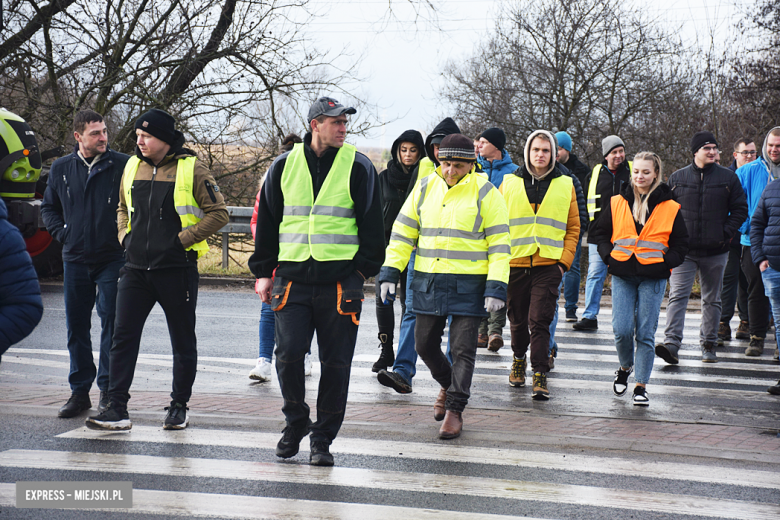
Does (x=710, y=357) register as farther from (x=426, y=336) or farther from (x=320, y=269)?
(x=320, y=269)

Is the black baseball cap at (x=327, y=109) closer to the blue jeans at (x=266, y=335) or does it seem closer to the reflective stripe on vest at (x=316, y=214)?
the reflective stripe on vest at (x=316, y=214)

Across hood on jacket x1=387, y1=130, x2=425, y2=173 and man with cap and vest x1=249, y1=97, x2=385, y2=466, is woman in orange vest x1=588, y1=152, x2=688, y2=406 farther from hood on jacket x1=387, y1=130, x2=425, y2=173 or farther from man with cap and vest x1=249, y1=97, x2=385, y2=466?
man with cap and vest x1=249, y1=97, x2=385, y2=466

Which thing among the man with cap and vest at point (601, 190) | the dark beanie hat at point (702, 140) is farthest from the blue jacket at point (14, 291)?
the man with cap and vest at point (601, 190)

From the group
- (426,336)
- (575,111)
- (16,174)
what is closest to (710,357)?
(426,336)

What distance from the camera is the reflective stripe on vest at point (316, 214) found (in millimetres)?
4660

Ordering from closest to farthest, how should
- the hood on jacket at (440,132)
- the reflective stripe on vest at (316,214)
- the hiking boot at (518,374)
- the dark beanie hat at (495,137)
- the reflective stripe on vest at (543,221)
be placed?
1. the reflective stripe on vest at (316,214)
2. the reflective stripe on vest at (543,221)
3. the hood on jacket at (440,132)
4. the hiking boot at (518,374)
5. the dark beanie hat at (495,137)

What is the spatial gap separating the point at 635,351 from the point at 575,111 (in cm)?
1614

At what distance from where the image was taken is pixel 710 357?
8578 millimetres

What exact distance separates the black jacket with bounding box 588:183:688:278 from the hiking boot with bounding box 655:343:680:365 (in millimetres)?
1686

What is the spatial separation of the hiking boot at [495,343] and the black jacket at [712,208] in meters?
2.29

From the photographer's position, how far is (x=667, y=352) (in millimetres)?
8141

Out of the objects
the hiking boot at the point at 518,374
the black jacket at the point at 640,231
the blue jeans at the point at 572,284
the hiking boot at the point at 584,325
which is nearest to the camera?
the black jacket at the point at 640,231

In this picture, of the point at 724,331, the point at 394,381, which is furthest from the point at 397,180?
the point at 724,331

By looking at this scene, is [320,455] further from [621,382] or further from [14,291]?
[621,382]
